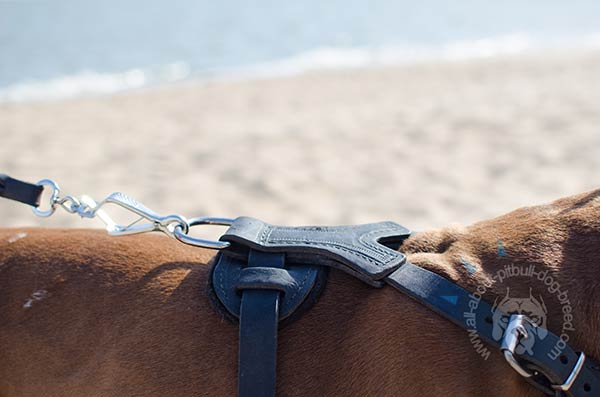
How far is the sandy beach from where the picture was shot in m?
5.28

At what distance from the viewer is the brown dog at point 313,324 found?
1475mm

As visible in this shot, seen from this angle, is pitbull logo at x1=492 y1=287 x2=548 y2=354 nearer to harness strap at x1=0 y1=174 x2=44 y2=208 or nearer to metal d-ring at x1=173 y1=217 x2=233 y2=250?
metal d-ring at x1=173 y1=217 x2=233 y2=250

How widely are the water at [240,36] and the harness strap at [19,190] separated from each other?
9286mm

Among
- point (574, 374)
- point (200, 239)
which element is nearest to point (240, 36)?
point (200, 239)

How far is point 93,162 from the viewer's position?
257 inches

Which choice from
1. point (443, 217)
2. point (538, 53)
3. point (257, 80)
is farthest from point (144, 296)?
point (538, 53)

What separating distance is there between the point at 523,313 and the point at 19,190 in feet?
5.38

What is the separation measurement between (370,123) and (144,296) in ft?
20.4

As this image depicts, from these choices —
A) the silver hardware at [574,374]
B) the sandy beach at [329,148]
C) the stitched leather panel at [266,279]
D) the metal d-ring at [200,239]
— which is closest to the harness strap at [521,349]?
the silver hardware at [574,374]

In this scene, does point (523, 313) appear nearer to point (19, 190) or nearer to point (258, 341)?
point (258, 341)

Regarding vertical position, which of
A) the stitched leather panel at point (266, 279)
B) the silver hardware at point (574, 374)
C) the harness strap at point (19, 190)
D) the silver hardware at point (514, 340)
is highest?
the harness strap at point (19, 190)

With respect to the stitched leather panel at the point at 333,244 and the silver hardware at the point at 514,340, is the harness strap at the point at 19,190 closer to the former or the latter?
the stitched leather panel at the point at 333,244

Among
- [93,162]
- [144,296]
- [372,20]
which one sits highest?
[372,20]

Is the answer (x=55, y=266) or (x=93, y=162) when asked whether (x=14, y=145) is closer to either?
(x=93, y=162)
